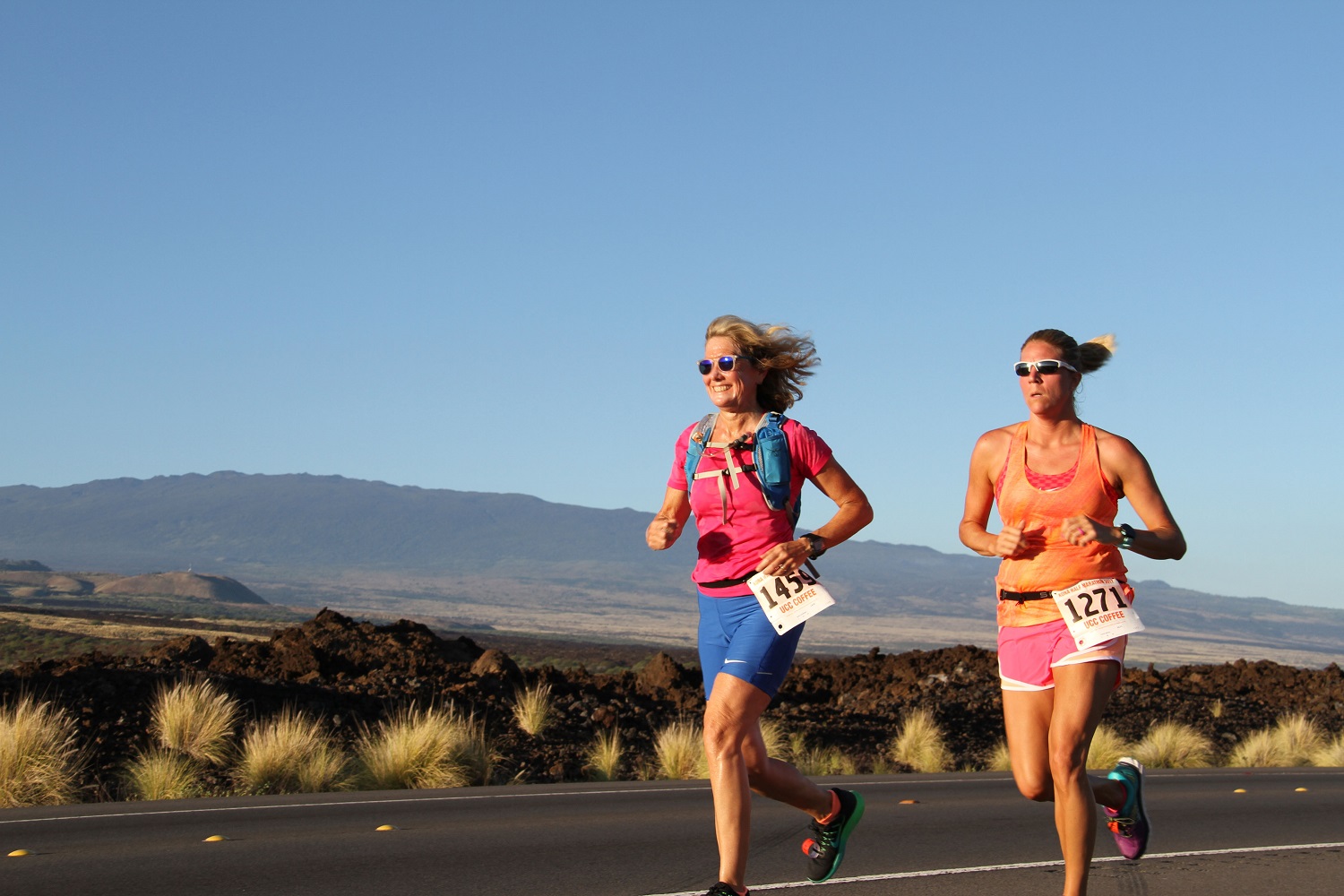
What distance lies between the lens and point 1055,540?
19.8 feet

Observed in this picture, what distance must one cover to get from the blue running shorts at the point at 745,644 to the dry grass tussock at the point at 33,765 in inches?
275

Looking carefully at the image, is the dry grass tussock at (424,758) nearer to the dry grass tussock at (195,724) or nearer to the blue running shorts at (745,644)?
the dry grass tussock at (195,724)

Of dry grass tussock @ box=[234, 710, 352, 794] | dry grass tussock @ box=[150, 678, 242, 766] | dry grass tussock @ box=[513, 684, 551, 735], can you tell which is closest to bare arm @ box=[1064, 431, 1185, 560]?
dry grass tussock @ box=[234, 710, 352, 794]

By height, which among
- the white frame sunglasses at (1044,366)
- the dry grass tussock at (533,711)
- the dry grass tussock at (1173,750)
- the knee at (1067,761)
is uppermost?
the white frame sunglasses at (1044,366)

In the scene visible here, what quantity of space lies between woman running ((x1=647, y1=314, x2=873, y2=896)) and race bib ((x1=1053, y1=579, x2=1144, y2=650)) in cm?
93

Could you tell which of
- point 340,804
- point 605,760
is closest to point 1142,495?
point 340,804

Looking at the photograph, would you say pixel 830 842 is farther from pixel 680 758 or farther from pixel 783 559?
pixel 680 758

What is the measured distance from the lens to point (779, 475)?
607cm

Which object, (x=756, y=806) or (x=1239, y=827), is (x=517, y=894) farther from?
(x=1239, y=827)

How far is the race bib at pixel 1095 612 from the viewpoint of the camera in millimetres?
5766

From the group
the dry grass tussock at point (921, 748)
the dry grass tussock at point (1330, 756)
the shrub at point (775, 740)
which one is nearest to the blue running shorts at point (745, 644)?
the shrub at point (775, 740)


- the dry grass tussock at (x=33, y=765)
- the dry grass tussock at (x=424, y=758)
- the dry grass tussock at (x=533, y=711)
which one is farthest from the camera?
the dry grass tussock at (x=533, y=711)

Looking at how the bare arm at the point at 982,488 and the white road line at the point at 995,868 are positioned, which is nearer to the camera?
the bare arm at the point at 982,488

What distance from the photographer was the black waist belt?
5.97m
